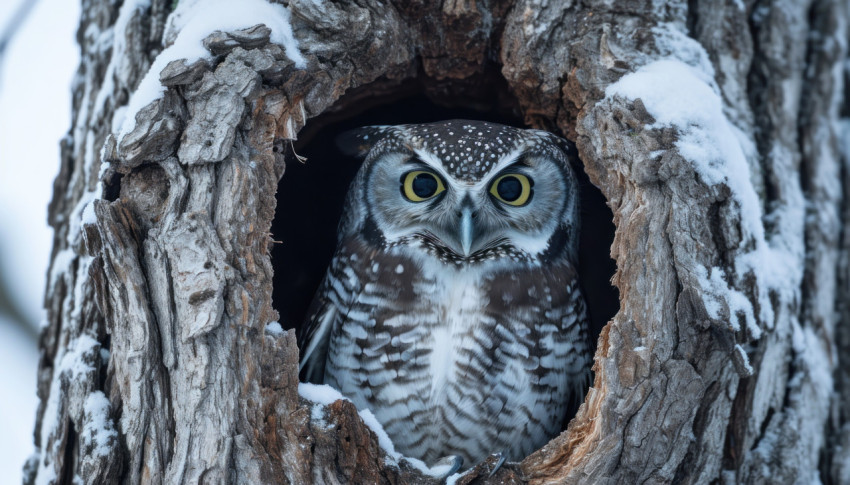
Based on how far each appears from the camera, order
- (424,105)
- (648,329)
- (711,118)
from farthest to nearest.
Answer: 1. (424,105)
2. (711,118)
3. (648,329)

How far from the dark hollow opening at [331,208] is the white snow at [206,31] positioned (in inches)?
30.9

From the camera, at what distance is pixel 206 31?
223 cm

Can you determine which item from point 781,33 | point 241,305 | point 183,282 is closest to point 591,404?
point 241,305

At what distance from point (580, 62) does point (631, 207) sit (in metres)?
0.59

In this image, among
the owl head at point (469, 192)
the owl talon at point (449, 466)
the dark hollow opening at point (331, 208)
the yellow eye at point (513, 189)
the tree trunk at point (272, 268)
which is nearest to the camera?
the tree trunk at point (272, 268)

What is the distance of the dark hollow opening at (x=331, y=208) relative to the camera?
128 inches

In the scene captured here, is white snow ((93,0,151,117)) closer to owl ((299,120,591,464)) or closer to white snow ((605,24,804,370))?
owl ((299,120,591,464))

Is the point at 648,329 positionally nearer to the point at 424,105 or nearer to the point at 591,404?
the point at 591,404

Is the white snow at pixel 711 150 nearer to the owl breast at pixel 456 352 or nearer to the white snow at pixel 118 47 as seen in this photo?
the owl breast at pixel 456 352

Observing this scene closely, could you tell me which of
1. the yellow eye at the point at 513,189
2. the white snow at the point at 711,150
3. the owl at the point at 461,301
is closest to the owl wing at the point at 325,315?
the owl at the point at 461,301

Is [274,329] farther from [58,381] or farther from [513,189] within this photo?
[513,189]

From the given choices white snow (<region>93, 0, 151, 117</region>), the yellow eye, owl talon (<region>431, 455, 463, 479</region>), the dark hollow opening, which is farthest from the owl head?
white snow (<region>93, 0, 151, 117</region>)

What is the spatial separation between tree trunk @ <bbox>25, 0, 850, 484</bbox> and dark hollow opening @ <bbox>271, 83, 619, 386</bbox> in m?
0.57

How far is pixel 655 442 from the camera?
2.11m
